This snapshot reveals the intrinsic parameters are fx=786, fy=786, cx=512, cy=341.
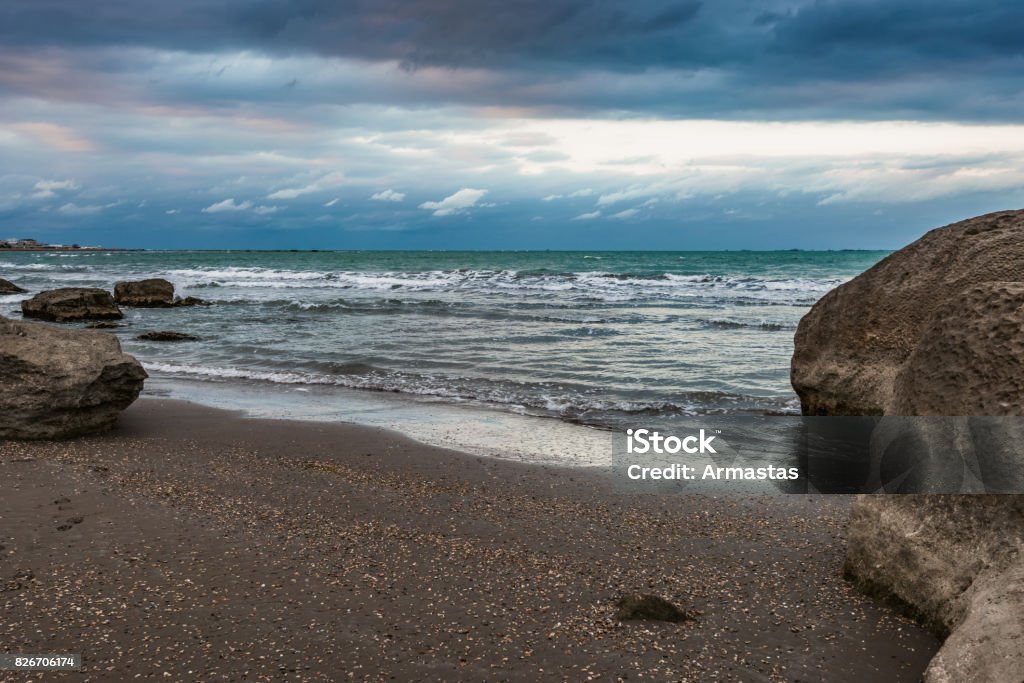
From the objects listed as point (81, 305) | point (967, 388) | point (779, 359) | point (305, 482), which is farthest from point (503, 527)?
point (81, 305)

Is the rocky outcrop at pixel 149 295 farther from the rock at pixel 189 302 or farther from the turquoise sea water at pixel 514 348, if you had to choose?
the turquoise sea water at pixel 514 348

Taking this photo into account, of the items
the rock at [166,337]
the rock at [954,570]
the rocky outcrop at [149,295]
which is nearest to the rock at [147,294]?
the rocky outcrop at [149,295]

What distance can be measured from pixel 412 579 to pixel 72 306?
22.3 meters

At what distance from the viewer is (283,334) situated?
1805 centimetres

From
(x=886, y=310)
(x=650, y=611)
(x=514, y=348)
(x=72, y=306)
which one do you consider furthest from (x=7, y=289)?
(x=650, y=611)

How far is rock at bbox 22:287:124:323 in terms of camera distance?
2245cm

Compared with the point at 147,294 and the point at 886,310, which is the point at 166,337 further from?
the point at 886,310

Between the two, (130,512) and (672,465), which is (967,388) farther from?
(130,512)

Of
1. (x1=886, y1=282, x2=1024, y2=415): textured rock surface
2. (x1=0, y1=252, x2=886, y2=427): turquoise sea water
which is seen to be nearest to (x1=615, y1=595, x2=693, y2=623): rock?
(x1=886, y1=282, x2=1024, y2=415): textured rock surface

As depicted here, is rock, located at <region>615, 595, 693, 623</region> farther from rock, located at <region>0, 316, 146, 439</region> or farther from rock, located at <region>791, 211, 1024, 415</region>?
rock, located at <region>0, 316, 146, 439</region>

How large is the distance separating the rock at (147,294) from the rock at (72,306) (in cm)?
447

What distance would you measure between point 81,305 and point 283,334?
28.3 feet

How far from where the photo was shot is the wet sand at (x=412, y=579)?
3416mm

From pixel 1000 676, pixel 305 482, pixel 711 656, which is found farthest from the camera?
pixel 305 482
